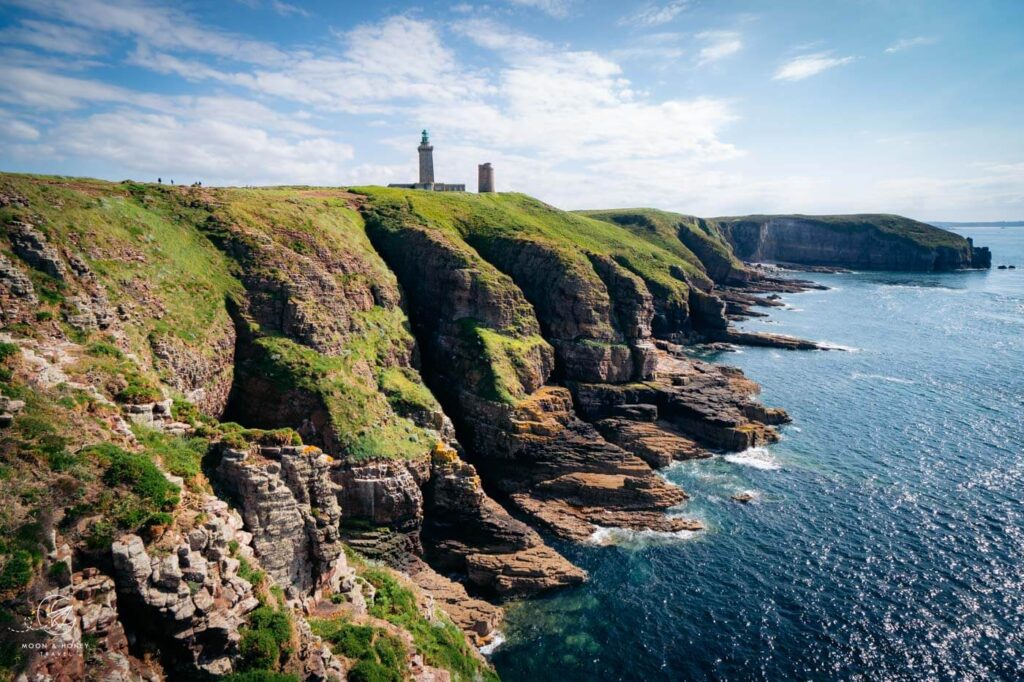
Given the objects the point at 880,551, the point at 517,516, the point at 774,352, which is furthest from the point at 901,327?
the point at 517,516

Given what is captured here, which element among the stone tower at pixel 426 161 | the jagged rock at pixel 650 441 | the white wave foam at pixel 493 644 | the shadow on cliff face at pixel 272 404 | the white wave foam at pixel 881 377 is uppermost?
the stone tower at pixel 426 161

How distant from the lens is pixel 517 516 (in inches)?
2270

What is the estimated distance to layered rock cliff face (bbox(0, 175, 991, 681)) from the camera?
21141 mm

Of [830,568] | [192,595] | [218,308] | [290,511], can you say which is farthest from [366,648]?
[830,568]

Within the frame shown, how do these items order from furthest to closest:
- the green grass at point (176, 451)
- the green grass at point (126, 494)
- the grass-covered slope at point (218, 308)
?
the grass-covered slope at point (218, 308)
the green grass at point (176, 451)
the green grass at point (126, 494)

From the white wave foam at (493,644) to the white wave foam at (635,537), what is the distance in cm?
1475

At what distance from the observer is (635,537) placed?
178ft

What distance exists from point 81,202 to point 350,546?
1526 inches

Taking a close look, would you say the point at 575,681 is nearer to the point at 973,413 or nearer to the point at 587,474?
the point at 587,474

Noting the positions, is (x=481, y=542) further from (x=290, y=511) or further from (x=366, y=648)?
(x=290, y=511)

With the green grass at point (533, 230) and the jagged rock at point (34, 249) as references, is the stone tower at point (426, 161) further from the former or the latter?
the jagged rock at point (34, 249)

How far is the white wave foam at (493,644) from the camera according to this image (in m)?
39.8

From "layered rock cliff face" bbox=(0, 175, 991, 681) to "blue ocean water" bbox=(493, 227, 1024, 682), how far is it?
13.9 feet

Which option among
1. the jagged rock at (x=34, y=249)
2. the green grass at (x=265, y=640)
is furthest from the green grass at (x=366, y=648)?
the jagged rock at (x=34, y=249)
